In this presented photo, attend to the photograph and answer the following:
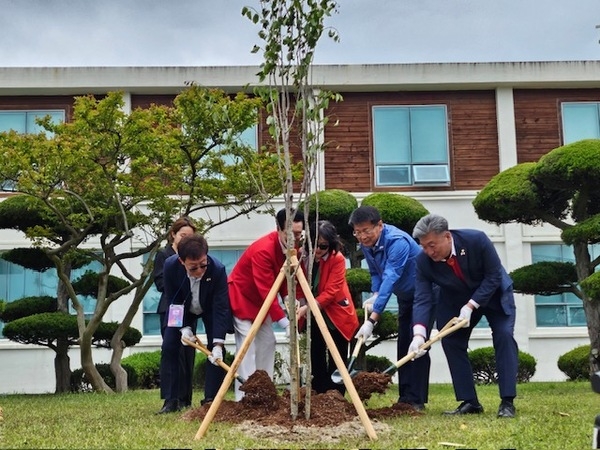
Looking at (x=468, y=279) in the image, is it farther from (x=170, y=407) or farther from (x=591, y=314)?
(x=591, y=314)

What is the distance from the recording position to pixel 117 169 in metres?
12.5

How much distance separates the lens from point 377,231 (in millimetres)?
6852

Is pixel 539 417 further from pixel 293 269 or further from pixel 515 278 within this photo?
pixel 515 278

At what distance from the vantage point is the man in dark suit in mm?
6664

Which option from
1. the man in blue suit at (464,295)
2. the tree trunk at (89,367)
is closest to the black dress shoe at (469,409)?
the man in blue suit at (464,295)

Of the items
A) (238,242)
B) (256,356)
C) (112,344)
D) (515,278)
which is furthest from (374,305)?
(238,242)

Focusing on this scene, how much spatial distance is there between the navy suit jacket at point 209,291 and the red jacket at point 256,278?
0.11 metres

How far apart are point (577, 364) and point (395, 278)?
337 inches

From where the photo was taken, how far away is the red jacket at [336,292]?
23.1 ft

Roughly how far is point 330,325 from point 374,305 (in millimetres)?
532

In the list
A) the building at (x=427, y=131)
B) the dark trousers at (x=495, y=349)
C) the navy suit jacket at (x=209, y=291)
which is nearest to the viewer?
the dark trousers at (x=495, y=349)

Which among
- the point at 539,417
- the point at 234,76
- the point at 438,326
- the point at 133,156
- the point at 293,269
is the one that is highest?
the point at 234,76

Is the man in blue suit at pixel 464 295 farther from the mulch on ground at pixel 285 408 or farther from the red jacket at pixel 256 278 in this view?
the red jacket at pixel 256 278

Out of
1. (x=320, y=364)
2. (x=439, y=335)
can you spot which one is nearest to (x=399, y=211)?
(x=320, y=364)
